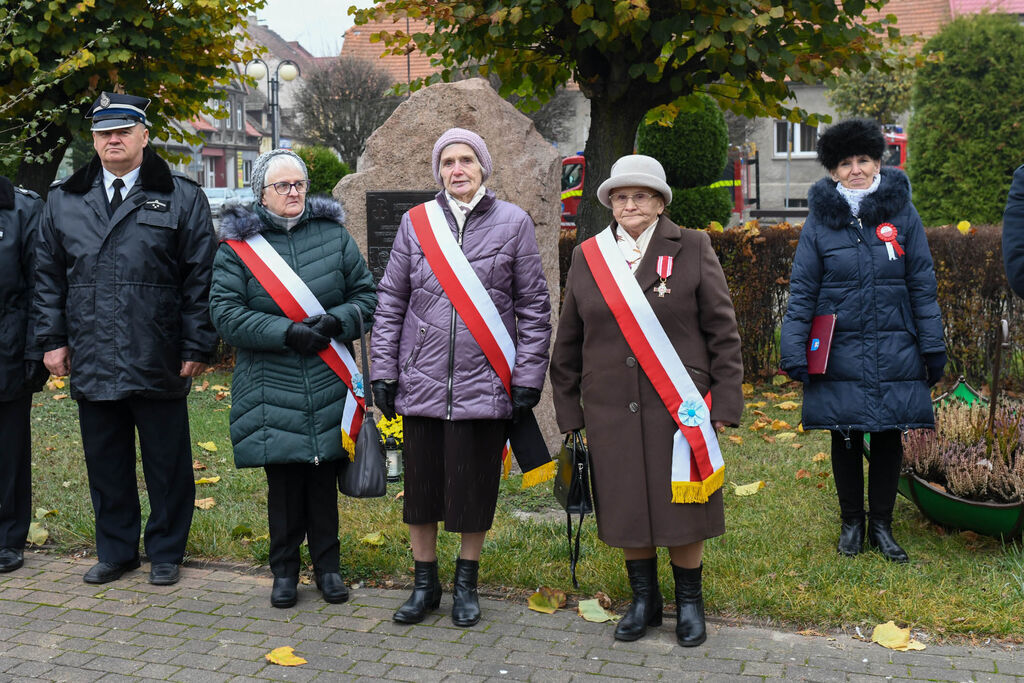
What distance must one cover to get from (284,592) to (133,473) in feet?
3.38

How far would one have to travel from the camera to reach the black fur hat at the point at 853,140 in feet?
15.8

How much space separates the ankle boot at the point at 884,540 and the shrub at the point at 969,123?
11348 millimetres

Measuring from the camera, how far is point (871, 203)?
4.77 m

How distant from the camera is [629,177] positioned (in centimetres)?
393

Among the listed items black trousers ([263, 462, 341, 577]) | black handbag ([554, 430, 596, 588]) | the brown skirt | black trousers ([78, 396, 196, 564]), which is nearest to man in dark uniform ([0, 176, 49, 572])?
black trousers ([78, 396, 196, 564])

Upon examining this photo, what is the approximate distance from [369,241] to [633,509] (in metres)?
3.35

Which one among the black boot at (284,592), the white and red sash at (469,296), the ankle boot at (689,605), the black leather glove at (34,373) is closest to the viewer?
the ankle boot at (689,605)

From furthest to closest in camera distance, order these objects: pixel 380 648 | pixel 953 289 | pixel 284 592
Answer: pixel 953 289, pixel 284 592, pixel 380 648

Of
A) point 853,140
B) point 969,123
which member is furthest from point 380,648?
point 969,123

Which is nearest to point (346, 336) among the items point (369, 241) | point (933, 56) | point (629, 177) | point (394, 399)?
point (394, 399)

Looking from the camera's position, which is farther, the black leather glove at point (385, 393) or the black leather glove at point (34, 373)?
the black leather glove at point (34, 373)

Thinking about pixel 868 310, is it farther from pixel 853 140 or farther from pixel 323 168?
pixel 323 168

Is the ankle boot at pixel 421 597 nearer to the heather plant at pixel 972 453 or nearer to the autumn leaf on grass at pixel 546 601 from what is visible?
the autumn leaf on grass at pixel 546 601

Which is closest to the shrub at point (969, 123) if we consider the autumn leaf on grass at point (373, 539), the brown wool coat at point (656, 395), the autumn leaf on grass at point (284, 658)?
the autumn leaf on grass at point (373, 539)
